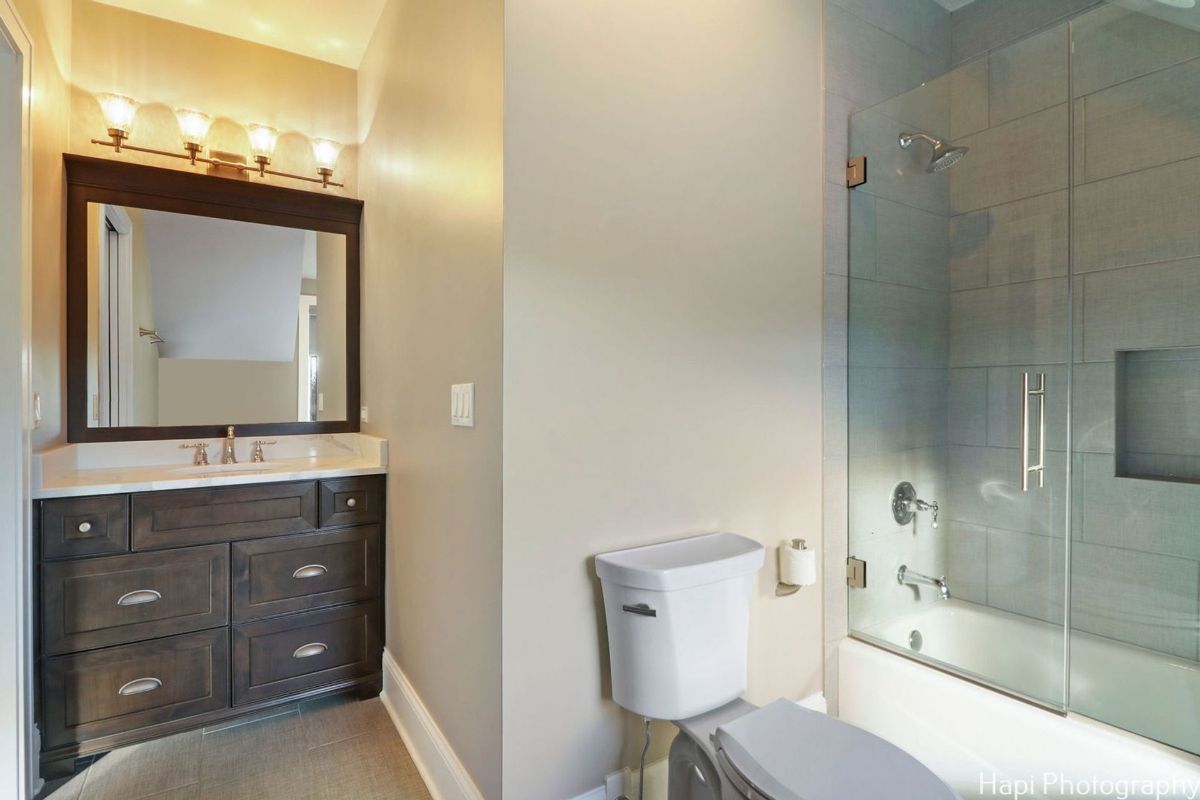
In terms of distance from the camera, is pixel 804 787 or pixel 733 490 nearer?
pixel 804 787

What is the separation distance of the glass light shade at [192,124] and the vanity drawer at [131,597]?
5.41 feet

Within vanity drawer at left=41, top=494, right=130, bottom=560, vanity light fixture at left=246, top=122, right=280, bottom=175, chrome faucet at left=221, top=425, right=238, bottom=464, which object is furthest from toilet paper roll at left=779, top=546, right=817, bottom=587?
vanity light fixture at left=246, top=122, right=280, bottom=175

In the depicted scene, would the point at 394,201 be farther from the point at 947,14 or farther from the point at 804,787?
the point at 947,14

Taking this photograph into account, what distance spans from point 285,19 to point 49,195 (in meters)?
1.11

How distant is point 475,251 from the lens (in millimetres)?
1479

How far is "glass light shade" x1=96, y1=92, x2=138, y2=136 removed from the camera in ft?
7.28

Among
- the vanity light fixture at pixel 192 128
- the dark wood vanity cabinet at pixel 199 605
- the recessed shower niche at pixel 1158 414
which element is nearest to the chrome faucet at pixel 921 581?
the recessed shower niche at pixel 1158 414

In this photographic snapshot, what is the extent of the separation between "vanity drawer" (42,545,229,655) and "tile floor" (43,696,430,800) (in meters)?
0.41

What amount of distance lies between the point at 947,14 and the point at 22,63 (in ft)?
10.9

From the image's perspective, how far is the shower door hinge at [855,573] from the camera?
208 cm

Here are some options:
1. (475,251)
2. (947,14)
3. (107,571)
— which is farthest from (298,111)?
(947,14)

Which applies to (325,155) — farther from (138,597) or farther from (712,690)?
(712,690)

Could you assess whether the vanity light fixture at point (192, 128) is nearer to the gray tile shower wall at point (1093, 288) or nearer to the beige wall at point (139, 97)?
the beige wall at point (139, 97)

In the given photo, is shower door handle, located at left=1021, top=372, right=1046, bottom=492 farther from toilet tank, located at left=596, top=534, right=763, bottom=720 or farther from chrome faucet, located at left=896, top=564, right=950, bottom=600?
toilet tank, located at left=596, top=534, right=763, bottom=720
